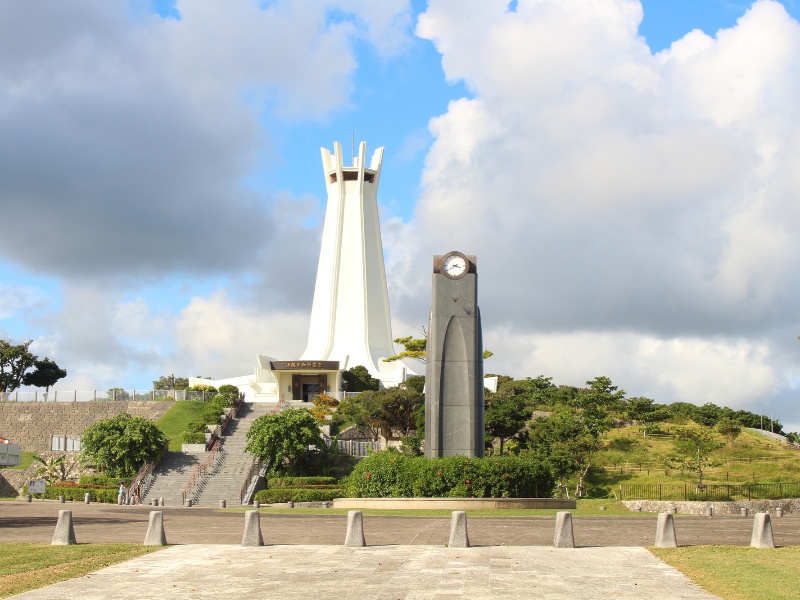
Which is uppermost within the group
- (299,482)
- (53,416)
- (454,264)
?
(454,264)

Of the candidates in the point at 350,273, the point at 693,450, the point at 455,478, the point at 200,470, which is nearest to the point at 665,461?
the point at 693,450

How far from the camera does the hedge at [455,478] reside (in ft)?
76.8

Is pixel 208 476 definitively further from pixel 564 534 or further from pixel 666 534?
pixel 666 534

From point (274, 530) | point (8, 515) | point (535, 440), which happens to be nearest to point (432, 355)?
point (274, 530)

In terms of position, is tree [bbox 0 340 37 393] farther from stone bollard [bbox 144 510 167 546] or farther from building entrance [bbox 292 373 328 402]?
stone bollard [bbox 144 510 167 546]

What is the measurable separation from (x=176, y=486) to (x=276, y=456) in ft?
12.7

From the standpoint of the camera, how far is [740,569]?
1173 cm

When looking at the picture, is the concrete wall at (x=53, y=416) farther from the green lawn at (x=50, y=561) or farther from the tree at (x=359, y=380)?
the green lawn at (x=50, y=561)

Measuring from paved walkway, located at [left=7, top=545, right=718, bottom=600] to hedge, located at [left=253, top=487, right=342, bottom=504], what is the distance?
743 inches

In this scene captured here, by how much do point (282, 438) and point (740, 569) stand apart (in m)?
26.7

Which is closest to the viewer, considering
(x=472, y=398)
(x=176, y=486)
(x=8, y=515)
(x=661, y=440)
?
(x=8, y=515)

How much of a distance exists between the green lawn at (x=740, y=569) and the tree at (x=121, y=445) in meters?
27.7

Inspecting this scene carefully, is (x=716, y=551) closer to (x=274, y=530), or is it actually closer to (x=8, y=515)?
(x=274, y=530)

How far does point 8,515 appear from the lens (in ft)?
75.7
